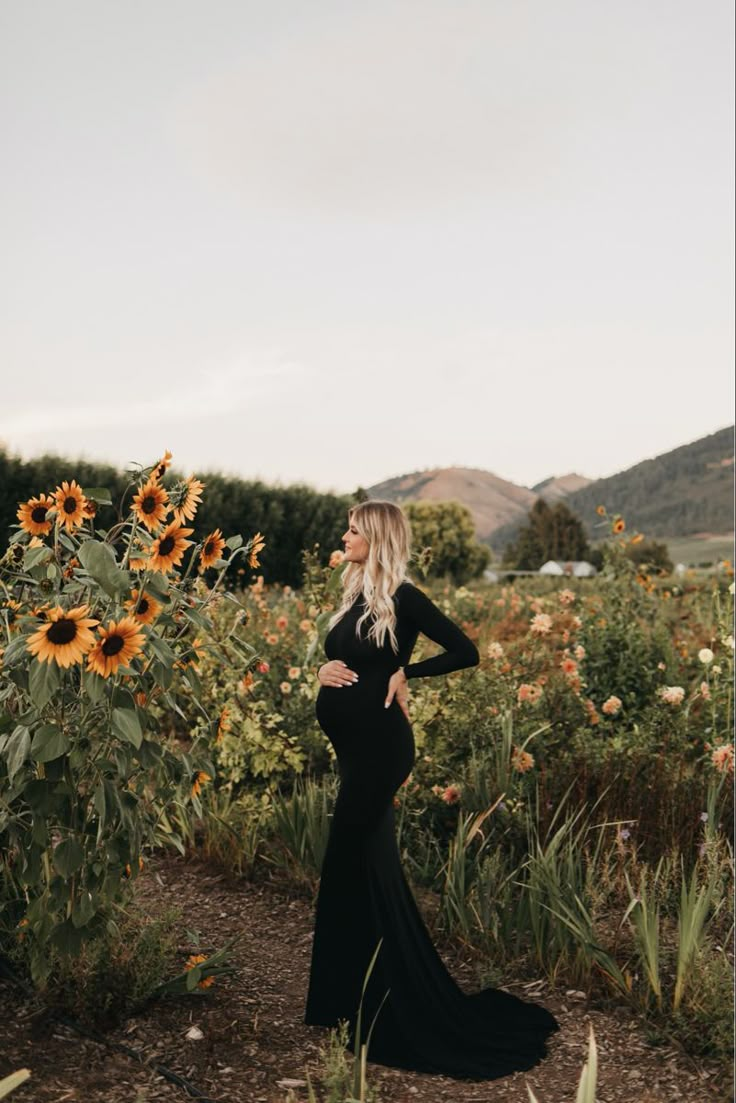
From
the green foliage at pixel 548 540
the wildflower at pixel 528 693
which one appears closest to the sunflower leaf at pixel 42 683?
the wildflower at pixel 528 693

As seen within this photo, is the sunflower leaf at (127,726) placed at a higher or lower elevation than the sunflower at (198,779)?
higher

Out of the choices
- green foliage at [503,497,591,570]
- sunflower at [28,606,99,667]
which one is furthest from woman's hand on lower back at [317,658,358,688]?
green foliage at [503,497,591,570]

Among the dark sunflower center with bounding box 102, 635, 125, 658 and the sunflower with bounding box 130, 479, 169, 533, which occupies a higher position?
the sunflower with bounding box 130, 479, 169, 533

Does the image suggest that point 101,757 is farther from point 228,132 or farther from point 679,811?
point 228,132

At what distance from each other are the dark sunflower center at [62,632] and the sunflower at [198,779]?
0.75m

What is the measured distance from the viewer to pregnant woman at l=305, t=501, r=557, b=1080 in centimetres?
298

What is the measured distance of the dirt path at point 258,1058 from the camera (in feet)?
8.63

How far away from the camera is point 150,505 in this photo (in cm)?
269

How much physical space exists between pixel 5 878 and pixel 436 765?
2.04 m

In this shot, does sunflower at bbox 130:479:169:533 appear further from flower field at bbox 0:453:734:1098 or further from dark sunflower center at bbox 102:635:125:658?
dark sunflower center at bbox 102:635:125:658

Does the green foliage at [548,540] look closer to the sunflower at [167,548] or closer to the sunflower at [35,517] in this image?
the sunflower at [35,517]

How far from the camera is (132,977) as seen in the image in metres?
2.98

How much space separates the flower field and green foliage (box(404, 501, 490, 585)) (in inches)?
696

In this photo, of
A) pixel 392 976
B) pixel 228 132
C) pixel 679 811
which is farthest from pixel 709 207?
pixel 228 132
